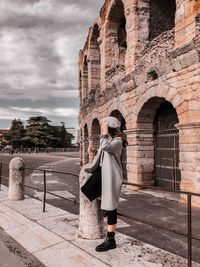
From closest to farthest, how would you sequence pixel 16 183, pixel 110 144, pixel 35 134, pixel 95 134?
1. pixel 110 144
2. pixel 16 183
3. pixel 95 134
4. pixel 35 134

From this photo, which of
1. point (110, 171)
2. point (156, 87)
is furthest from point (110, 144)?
point (156, 87)

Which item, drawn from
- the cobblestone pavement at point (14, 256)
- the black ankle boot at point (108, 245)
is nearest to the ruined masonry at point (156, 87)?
the black ankle boot at point (108, 245)

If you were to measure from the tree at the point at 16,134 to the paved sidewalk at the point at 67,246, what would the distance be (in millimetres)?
47914

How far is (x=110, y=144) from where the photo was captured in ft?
9.01

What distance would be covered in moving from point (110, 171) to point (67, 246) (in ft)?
3.87

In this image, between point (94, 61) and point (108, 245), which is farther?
point (94, 61)

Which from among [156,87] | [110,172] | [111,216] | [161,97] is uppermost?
[156,87]

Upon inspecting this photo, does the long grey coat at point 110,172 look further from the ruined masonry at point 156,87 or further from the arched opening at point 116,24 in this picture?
the arched opening at point 116,24

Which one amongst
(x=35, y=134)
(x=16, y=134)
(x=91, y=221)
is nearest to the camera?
(x=91, y=221)

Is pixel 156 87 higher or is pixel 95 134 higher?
Answer: pixel 156 87

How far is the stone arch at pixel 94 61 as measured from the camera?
13766mm

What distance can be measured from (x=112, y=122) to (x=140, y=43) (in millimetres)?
6685

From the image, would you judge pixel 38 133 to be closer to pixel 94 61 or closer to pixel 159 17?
pixel 94 61

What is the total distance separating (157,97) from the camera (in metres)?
7.58
